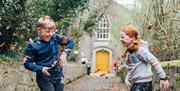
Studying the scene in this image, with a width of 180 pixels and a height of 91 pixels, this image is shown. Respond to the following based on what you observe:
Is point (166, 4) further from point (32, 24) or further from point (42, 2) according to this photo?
point (32, 24)

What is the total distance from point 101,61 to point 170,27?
140 ft

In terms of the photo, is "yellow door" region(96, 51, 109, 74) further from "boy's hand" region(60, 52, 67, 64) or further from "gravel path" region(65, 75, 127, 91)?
"boy's hand" region(60, 52, 67, 64)

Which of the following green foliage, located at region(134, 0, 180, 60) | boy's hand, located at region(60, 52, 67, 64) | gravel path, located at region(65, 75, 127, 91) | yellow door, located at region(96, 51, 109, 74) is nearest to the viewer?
boy's hand, located at region(60, 52, 67, 64)

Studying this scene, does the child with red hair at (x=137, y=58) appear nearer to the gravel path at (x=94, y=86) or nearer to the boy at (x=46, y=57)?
the boy at (x=46, y=57)

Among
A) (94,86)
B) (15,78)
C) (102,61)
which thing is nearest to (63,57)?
(15,78)

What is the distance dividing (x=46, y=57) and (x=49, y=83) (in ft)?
1.32

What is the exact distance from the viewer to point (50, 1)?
17141mm

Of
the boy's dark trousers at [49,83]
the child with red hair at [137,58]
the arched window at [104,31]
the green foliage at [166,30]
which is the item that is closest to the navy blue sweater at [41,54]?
the boy's dark trousers at [49,83]

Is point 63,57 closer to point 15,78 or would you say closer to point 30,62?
point 30,62

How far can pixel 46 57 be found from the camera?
7.17 meters

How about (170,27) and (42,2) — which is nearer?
(170,27)

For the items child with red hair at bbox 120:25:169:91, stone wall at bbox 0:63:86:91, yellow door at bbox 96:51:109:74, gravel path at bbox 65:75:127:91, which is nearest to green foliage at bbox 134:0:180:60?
gravel path at bbox 65:75:127:91

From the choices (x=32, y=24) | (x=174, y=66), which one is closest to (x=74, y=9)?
(x=32, y=24)

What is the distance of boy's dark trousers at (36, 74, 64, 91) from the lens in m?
6.98
